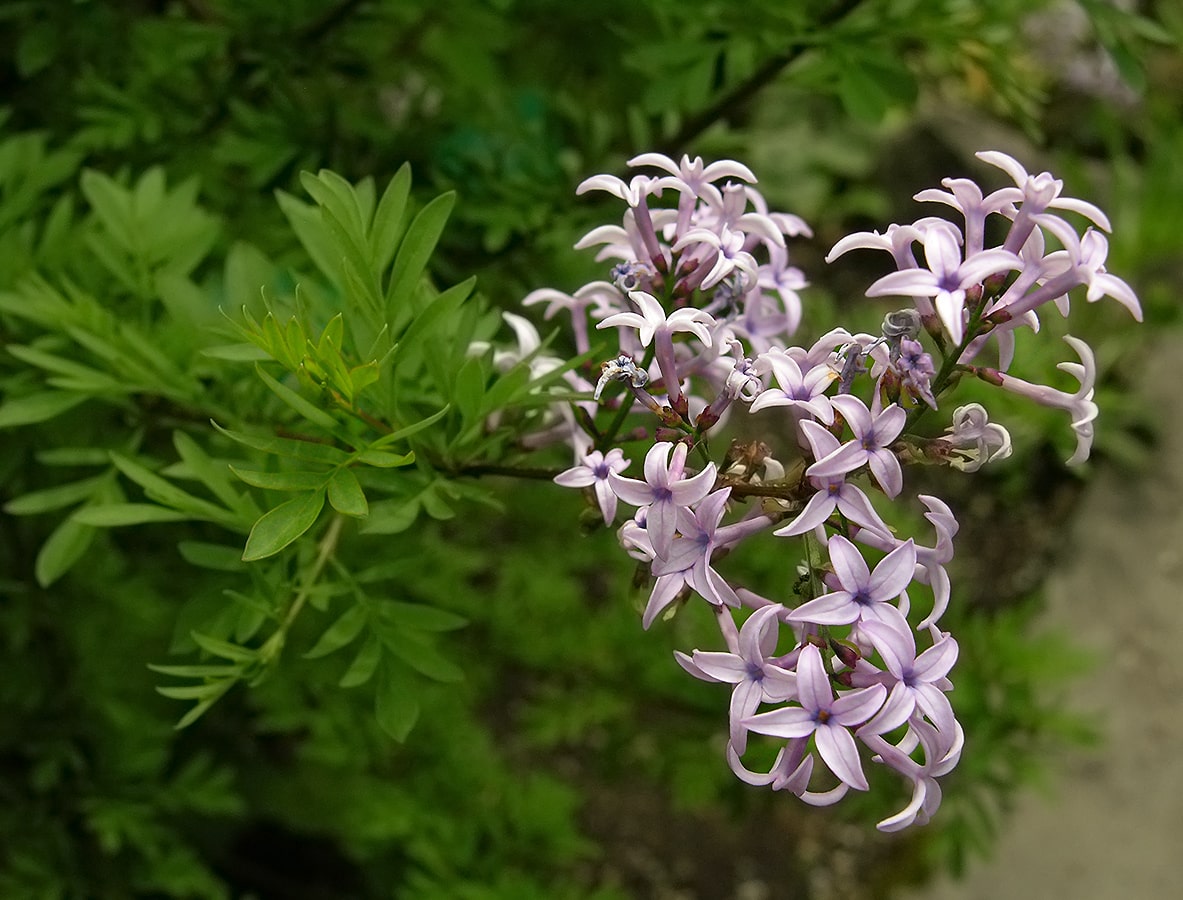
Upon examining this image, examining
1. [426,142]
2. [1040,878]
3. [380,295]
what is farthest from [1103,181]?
[380,295]

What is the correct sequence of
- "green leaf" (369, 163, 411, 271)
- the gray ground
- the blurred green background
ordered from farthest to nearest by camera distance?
the gray ground, the blurred green background, "green leaf" (369, 163, 411, 271)

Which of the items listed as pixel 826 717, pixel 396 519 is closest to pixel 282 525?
pixel 396 519

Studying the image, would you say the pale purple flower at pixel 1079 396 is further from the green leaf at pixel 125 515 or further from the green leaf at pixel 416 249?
the green leaf at pixel 125 515

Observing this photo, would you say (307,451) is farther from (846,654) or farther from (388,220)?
(846,654)

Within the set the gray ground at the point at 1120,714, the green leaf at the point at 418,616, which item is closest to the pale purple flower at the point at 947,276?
the green leaf at the point at 418,616

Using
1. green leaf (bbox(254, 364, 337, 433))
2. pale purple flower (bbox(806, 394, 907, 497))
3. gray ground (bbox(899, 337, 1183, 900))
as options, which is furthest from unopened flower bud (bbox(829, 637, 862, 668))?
gray ground (bbox(899, 337, 1183, 900))

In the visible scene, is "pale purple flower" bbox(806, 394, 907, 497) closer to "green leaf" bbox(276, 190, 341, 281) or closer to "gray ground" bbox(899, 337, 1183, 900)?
"green leaf" bbox(276, 190, 341, 281)
